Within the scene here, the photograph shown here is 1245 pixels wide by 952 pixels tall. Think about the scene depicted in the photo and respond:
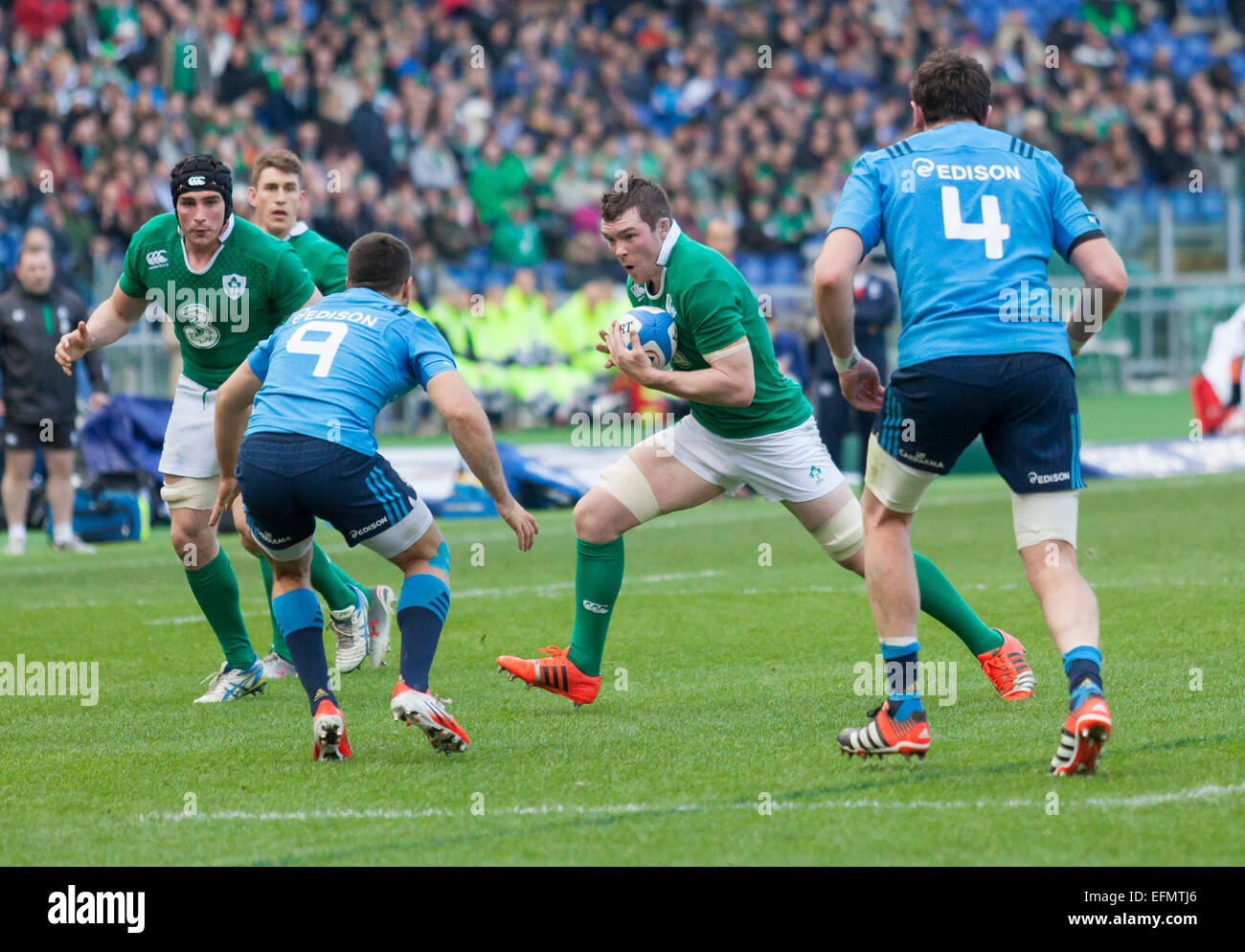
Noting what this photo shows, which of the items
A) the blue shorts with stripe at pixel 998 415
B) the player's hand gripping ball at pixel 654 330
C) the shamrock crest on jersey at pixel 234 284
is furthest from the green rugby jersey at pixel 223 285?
the blue shorts with stripe at pixel 998 415

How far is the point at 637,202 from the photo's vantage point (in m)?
6.35

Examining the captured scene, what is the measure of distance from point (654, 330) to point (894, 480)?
1.37 meters

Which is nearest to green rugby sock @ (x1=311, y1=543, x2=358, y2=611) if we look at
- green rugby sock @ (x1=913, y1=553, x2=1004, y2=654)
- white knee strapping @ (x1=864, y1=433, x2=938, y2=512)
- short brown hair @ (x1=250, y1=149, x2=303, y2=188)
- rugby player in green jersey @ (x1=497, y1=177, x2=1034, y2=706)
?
rugby player in green jersey @ (x1=497, y1=177, x2=1034, y2=706)

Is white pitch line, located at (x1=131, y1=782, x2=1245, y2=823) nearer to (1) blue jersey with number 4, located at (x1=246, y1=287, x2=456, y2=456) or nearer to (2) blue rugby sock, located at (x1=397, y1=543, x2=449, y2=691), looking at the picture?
(2) blue rugby sock, located at (x1=397, y1=543, x2=449, y2=691)

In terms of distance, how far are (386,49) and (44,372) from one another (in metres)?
11.5

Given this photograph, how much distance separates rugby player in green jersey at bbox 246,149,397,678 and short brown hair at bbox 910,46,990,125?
11.0 feet

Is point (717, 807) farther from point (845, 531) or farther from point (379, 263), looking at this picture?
point (379, 263)

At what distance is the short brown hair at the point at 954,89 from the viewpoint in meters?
5.36

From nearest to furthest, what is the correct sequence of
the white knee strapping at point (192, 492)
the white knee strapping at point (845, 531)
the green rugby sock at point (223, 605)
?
the white knee strapping at point (845, 531) → the green rugby sock at point (223, 605) → the white knee strapping at point (192, 492)

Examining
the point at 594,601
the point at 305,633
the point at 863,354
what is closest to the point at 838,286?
the point at 594,601

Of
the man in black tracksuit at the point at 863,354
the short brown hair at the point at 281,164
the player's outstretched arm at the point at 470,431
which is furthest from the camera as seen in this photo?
the man in black tracksuit at the point at 863,354

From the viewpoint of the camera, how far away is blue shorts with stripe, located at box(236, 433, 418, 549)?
18.5ft

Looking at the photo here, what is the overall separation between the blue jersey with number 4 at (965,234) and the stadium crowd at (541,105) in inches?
551

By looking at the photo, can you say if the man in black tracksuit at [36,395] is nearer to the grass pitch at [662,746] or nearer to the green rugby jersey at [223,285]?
the grass pitch at [662,746]
